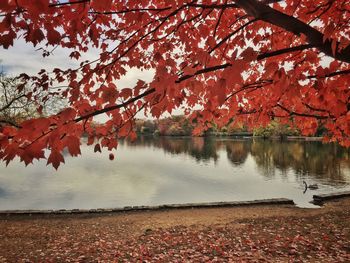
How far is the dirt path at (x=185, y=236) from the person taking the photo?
851cm

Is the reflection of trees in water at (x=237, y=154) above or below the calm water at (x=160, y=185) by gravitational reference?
above

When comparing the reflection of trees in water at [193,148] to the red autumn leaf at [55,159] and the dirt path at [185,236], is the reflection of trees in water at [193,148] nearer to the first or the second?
the dirt path at [185,236]

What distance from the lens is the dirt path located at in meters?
8.51

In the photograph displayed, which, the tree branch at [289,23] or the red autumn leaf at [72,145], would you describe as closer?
the red autumn leaf at [72,145]

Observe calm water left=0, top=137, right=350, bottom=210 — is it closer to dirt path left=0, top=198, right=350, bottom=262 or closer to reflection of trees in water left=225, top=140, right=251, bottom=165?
reflection of trees in water left=225, top=140, right=251, bottom=165

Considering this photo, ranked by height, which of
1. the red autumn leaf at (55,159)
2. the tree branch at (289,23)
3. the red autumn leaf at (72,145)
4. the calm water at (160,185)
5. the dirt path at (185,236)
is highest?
the tree branch at (289,23)

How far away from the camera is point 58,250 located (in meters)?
9.30

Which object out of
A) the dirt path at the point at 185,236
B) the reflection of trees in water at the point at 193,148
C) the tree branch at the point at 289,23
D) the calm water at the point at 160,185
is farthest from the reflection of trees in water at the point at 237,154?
the tree branch at the point at 289,23

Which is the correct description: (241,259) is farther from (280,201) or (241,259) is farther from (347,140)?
(280,201)

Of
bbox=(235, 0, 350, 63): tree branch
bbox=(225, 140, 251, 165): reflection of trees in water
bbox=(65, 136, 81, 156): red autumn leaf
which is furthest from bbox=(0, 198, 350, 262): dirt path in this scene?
bbox=(225, 140, 251, 165): reflection of trees in water

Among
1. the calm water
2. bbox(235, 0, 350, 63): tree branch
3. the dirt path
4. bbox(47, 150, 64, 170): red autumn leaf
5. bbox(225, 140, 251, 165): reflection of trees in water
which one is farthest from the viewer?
bbox(225, 140, 251, 165): reflection of trees in water

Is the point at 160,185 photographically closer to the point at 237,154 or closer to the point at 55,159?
the point at 55,159

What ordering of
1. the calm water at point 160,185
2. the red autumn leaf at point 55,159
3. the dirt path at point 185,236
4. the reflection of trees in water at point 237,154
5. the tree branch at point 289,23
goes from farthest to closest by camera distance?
the reflection of trees in water at point 237,154 → the calm water at point 160,185 → the dirt path at point 185,236 → the tree branch at point 289,23 → the red autumn leaf at point 55,159

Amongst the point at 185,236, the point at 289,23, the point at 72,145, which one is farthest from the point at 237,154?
the point at 72,145
